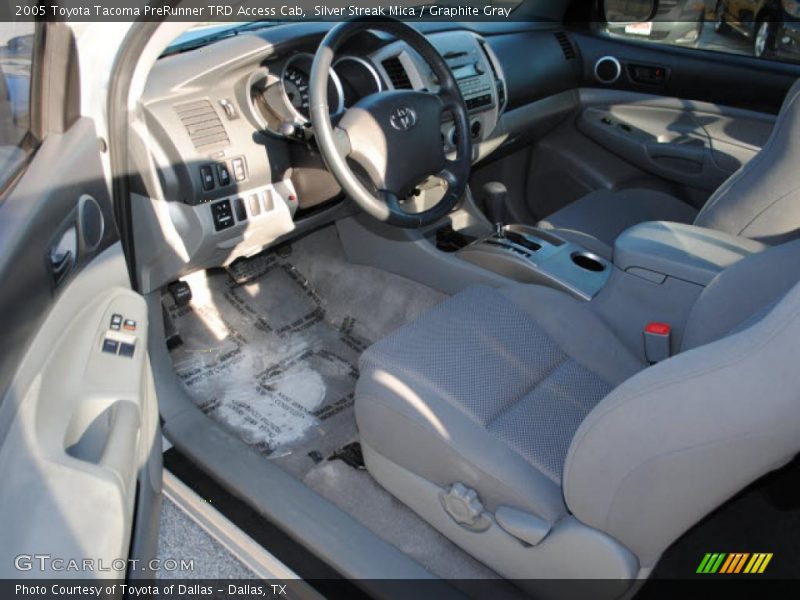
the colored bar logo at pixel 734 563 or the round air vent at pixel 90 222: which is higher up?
the round air vent at pixel 90 222

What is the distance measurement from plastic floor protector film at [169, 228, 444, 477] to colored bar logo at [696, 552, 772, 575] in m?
1.06

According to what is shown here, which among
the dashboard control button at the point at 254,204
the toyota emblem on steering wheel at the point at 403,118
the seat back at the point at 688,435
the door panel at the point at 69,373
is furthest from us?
the dashboard control button at the point at 254,204

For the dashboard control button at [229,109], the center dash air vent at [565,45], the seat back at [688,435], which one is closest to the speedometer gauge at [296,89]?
the dashboard control button at [229,109]

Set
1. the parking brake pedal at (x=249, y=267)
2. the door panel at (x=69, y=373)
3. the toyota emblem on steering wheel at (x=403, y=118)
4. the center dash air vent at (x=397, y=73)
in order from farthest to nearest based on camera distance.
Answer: the parking brake pedal at (x=249, y=267) < the center dash air vent at (x=397, y=73) < the toyota emblem on steering wheel at (x=403, y=118) < the door panel at (x=69, y=373)

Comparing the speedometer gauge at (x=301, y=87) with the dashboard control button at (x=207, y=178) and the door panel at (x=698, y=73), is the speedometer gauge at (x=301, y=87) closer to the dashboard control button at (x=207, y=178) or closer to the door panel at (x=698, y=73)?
the dashboard control button at (x=207, y=178)

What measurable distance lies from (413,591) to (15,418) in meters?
0.77

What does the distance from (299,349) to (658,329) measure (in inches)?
46.3

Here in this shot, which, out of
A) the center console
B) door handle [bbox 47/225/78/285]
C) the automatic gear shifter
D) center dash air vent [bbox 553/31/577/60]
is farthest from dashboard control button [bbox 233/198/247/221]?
center dash air vent [bbox 553/31/577/60]

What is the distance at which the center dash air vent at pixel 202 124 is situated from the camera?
6.59ft

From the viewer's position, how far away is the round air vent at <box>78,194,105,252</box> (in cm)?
145

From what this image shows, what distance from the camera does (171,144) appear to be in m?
1.96

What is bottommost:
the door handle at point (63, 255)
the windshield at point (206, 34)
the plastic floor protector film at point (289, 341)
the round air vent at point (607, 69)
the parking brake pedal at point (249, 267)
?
the plastic floor protector film at point (289, 341)

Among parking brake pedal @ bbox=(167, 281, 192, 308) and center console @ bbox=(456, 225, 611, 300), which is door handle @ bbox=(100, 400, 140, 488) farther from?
center console @ bbox=(456, 225, 611, 300)

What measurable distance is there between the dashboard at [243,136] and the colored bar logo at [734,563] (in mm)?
1342
